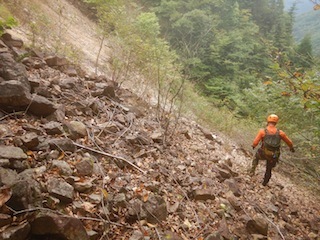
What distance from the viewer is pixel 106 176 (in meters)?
3.45

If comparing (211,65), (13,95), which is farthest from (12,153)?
(211,65)

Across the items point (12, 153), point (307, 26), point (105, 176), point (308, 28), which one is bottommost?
point (105, 176)

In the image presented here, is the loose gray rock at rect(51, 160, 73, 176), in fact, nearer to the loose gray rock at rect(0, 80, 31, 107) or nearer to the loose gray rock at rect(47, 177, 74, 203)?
the loose gray rock at rect(47, 177, 74, 203)

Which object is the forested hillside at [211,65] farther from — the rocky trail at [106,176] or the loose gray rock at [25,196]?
the loose gray rock at [25,196]

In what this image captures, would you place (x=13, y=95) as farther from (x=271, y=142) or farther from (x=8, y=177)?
(x=271, y=142)

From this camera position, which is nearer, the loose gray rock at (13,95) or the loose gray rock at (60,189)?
the loose gray rock at (60,189)

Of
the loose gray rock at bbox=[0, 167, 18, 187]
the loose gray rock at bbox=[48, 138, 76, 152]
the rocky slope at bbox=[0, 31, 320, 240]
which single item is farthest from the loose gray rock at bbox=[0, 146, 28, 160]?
the loose gray rock at bbox=[48, 138, 76, 152]

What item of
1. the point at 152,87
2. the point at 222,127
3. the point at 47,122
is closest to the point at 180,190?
the point at 47,122

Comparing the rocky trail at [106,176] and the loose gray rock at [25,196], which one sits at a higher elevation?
the loose gray rock at [25,196]

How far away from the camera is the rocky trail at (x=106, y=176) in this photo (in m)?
2.53

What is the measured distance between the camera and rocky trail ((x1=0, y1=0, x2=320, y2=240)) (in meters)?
2.53

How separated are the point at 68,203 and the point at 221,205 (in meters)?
2.66

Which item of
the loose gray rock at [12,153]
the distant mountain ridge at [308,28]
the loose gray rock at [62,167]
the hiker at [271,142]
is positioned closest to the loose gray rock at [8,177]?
the loose gray rock at [12,153]

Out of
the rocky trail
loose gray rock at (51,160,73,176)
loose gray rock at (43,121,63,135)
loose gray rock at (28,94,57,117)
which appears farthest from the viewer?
loose gray rock at (28,94,57,117)
